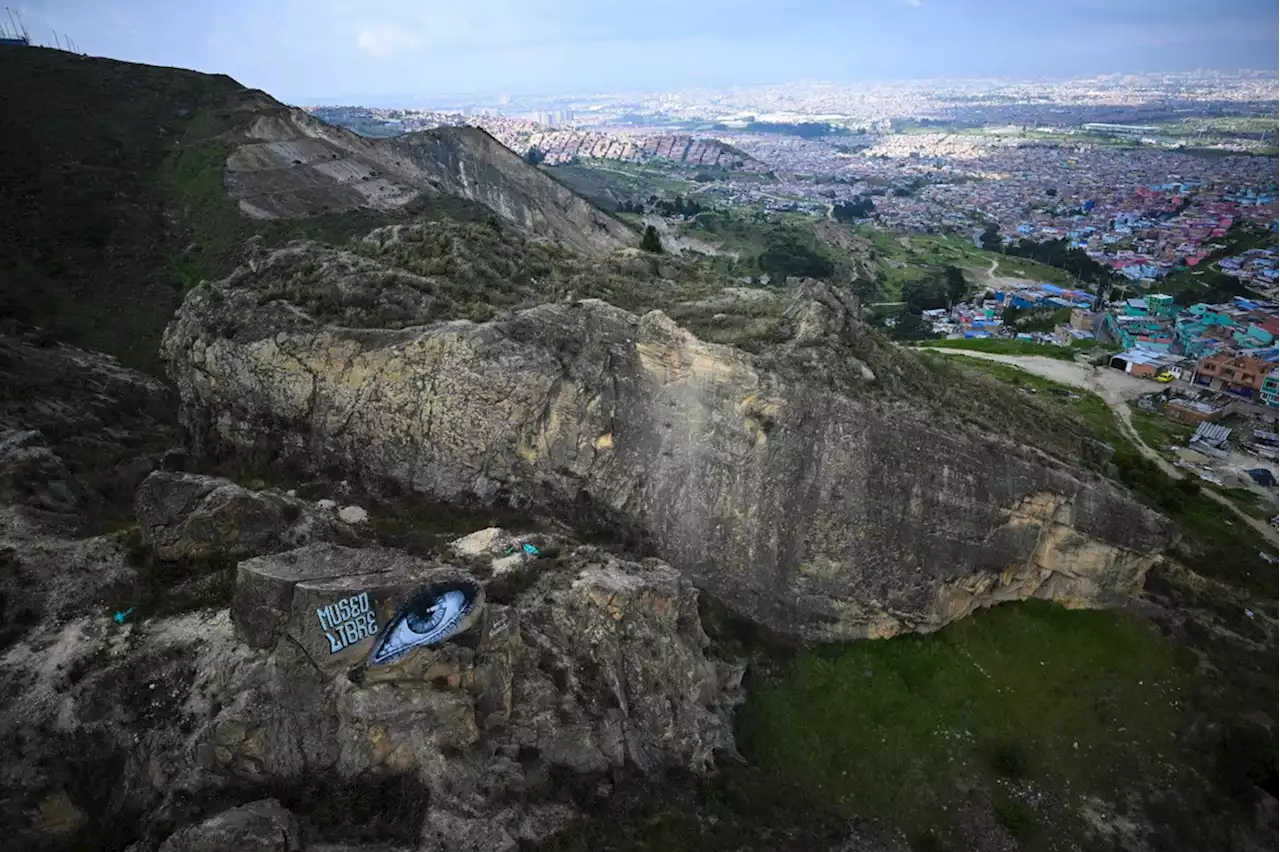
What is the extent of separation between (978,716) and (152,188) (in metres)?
55.9

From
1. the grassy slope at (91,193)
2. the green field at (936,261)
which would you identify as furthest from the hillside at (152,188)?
the green field at (936,261)

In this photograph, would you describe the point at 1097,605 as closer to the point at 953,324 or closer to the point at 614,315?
the point at 614,315

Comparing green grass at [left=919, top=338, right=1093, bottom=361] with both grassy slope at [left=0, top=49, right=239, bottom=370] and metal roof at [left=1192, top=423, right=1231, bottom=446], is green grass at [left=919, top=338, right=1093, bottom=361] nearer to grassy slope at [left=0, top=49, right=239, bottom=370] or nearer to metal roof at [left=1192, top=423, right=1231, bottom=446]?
metal roof at [left=1192, top=423, right=1231, bottom=446]

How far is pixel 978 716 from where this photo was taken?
21.0 metres

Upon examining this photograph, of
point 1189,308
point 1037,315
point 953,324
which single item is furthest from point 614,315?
point 1189,308

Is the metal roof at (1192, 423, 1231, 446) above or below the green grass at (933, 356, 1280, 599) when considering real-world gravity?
below

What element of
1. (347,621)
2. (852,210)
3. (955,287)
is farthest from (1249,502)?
(852,210)

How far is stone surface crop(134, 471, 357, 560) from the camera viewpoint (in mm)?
17984

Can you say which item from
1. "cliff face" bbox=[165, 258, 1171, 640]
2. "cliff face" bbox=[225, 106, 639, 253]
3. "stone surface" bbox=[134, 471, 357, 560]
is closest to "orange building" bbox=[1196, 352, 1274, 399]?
"cliff face" bbox=[165, 258, 1171, 640]

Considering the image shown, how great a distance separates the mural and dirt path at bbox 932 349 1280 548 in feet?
132

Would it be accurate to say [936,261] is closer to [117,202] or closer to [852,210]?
[852,210]

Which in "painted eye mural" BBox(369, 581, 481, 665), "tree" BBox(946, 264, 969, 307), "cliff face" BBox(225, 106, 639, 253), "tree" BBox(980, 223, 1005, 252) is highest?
"cliff face" BBox(225, 106, 639, 253)

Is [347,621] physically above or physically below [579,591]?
above

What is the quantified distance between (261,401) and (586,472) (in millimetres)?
10585
